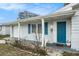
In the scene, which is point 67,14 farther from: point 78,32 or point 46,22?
point 46,22

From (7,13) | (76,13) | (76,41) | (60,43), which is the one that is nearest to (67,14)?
(76,13)

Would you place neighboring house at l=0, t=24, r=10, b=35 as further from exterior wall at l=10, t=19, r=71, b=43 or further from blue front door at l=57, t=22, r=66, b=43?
blue front door at l=57, t=22, r=66, b=43

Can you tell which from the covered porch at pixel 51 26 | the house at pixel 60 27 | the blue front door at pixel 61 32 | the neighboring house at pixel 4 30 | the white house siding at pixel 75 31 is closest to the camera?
the white house siding at pixel 75 31

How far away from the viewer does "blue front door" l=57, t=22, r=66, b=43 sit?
16.5 metres

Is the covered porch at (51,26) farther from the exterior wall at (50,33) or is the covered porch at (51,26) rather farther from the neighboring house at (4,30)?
the neighboring house at (4,30)

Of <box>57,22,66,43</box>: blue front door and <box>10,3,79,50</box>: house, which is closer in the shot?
<box>10,3,79,50</box>: house

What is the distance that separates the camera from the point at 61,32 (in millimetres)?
16703

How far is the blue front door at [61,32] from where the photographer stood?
1652 cm

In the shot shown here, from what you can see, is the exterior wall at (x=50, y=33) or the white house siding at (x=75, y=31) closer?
the white house siding at (x=75, y=31)

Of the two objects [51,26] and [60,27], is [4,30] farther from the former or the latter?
[60,27]

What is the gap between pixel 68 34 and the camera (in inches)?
638

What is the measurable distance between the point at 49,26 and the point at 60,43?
94.0 inches

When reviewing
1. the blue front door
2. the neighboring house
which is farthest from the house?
the neighboring house

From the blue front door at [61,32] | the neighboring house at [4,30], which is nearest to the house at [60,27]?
the blue front door at [61,32]
